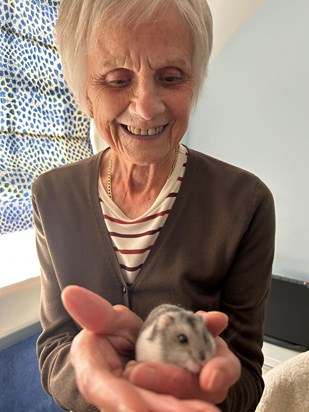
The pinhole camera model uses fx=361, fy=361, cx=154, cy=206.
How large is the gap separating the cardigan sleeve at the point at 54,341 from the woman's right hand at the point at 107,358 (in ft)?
0.58

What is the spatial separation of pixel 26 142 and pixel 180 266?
903 millimetres

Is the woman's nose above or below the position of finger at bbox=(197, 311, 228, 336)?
above

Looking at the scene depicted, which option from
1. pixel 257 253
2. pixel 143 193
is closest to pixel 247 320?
pixel 257 253

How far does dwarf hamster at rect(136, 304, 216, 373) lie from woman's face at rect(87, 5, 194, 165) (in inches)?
14.5

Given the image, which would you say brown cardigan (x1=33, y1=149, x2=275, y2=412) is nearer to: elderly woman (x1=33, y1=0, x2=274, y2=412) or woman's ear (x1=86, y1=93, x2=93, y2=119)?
elderly woman (x1=33, y1=0, x2=274, y2=412)

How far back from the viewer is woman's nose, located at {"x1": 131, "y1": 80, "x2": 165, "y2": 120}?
679 mm

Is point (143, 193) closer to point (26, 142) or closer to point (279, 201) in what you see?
point (26, 142)

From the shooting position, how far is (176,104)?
0.73 m

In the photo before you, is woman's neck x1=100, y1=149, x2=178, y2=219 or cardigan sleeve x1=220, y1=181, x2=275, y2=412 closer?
cardigan sleeve x1=220, y1=181, x2=275, y2=412

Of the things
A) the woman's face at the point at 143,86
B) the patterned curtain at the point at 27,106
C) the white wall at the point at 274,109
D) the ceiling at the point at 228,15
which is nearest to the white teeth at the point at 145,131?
the woman's face at the point at 143,86

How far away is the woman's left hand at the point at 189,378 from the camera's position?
0.40 meters

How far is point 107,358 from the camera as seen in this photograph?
0.47 meters

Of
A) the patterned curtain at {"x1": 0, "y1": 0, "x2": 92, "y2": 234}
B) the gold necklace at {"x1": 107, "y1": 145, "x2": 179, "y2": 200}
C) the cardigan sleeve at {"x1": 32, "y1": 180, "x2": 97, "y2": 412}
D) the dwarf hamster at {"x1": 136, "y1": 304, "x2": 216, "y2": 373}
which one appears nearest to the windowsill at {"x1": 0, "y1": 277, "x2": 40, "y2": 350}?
the patterned curtain at {"x1": 0, "y1": 0, "x2": 92, "y2": 234}

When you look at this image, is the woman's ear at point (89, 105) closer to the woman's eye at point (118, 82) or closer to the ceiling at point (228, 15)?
the woman's eye at point (118, 82)
